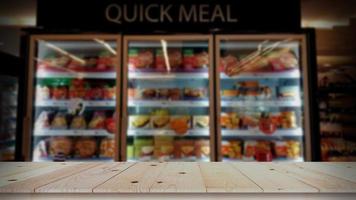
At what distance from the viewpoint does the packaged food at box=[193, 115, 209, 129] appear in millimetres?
2525

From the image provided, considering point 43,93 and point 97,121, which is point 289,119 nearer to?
point 97,121

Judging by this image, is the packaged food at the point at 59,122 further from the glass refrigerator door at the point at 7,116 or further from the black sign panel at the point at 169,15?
the black sign panel at the point at 169,15

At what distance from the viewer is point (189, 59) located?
2.53 meters

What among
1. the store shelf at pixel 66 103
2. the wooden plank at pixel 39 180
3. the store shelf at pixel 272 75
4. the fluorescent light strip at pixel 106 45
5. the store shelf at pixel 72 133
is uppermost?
the fluorescent light strip at pixel 106 45

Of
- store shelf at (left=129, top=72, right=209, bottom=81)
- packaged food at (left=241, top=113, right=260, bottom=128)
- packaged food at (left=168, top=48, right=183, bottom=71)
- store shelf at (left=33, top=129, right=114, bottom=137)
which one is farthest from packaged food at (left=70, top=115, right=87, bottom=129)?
packaged food at (left=241, top=113, right=260, bottom=128)

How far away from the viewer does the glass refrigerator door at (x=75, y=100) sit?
238 centimetres

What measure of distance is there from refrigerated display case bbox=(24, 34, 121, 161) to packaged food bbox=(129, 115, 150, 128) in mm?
174

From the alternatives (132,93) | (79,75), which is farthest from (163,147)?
(79,75)

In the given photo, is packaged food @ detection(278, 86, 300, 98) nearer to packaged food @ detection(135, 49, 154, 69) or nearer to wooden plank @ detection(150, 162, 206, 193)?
packaged food @ detection(135, 49, 154, 69)

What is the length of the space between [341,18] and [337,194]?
231cm

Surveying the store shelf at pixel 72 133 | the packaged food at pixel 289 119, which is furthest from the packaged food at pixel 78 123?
the packaged food at pixel 289 119

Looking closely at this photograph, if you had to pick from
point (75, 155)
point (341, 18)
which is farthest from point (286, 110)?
point (75, 155)

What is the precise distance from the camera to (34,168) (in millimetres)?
846

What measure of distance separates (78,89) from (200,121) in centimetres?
116
